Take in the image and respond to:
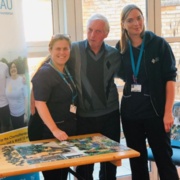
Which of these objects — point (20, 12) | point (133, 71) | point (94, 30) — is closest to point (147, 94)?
point (133, 71)

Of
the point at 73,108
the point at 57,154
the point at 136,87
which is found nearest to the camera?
the point at 57,154

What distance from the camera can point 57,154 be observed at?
1889 millimetres

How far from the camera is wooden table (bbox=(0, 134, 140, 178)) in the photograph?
1710 millimetres

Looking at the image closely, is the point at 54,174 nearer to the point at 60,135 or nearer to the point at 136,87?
the point at 60,135

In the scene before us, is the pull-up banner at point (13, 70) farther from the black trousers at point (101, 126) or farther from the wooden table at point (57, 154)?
the black trousers at point (101, 126)

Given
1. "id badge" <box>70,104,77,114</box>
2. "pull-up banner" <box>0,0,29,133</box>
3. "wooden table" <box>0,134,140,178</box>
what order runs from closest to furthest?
"wooden table" <box>0,134,140,178</box> < "id badge" <box>70,104,77,114</box> < "pull-up banner" <box>0,0,29,133</box>

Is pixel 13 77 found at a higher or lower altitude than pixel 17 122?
higher

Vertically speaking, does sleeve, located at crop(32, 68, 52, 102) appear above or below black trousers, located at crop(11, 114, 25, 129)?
above

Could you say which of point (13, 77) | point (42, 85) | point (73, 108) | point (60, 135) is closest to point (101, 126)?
point (73, 108)

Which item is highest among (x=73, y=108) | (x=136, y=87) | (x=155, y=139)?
(x=136, y=87)

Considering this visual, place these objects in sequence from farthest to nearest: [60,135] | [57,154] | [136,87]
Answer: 1. [136,87]
2. [60,135]
3. [57,154]

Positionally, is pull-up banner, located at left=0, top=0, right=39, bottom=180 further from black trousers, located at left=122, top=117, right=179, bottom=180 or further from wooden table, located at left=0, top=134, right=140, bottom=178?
black trousers, located at left=122, top=117, right=179, bottom=180

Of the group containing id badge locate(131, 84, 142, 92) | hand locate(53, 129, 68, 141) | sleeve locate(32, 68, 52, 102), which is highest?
sleeve locate(32, 68, 52, 102)

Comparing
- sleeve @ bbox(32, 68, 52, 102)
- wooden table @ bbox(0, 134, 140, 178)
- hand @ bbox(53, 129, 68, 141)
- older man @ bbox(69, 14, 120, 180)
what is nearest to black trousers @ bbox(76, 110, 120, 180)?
older man @ bbox(69, 14, 120, 180)
